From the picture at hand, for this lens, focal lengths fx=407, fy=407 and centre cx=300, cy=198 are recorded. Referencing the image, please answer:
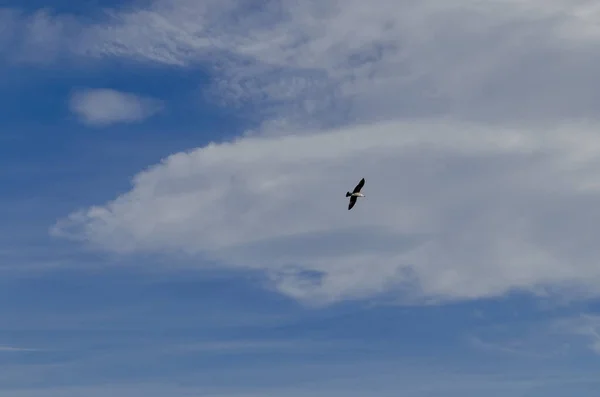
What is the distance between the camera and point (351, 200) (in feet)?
497
